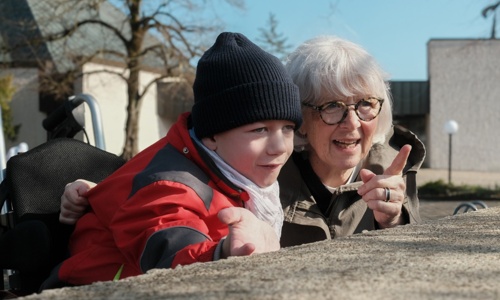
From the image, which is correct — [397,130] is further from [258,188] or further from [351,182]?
[258,188]

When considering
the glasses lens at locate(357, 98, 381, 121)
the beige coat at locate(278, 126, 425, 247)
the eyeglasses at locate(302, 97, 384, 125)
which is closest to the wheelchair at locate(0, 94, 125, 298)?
the beige coat at locate(278, 126, 425, 247)

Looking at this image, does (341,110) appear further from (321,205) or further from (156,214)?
(156,214)

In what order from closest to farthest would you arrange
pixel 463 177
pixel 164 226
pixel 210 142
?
pixel 164 226, pixel 210 142, pixel 463 177

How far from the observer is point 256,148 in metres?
1.98

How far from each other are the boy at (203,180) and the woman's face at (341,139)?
421 millimetres

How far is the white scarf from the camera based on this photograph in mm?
1989

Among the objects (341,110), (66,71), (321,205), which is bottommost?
(66,71)

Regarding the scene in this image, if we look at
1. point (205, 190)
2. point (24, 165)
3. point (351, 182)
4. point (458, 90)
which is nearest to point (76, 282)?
point (205, 190)

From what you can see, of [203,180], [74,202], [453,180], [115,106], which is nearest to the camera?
[203,180]

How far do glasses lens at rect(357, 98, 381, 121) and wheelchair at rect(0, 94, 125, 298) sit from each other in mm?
898

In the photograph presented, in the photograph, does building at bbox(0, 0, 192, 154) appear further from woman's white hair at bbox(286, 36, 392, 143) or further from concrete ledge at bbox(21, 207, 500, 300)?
concrete ledge at bbox(21, 207, 500, 300)

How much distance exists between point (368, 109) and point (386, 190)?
1.21 ft

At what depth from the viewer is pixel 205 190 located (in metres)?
1.89

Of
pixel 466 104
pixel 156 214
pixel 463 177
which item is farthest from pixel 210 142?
pixel 466 104
